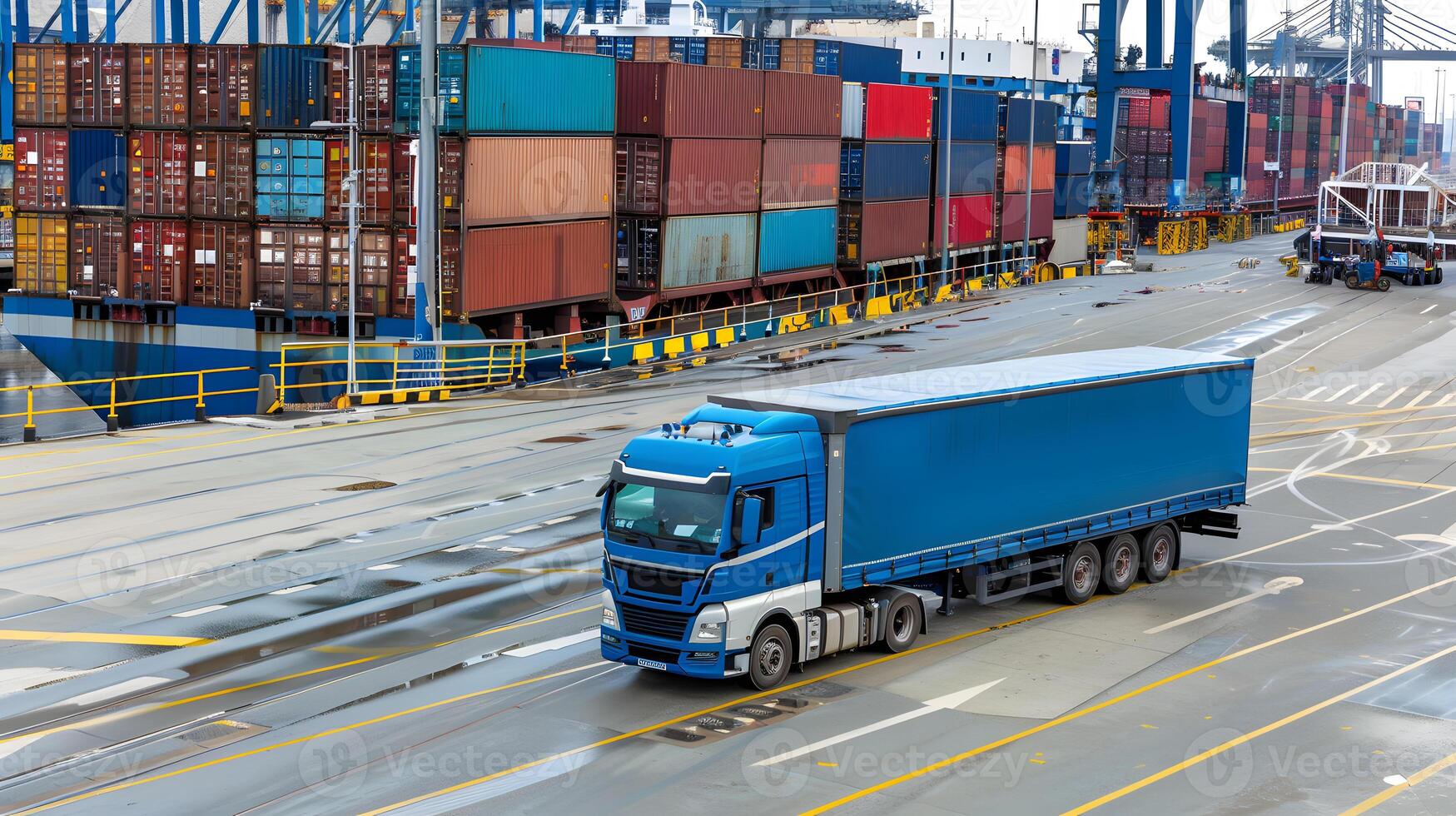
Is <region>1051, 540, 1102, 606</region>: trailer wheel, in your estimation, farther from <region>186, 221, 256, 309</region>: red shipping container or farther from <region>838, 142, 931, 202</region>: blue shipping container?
<region>838, 142, 931, 202</region>: blue shipping container

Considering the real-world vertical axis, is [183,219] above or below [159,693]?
above

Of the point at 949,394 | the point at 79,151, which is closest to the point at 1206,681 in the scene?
the point at 949,394

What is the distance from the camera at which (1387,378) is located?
43.8 meters

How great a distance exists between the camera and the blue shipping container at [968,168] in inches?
2608

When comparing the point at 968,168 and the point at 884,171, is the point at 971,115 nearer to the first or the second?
the point at 968,168

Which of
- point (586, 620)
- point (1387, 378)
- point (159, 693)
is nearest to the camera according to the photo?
point (159, 693)

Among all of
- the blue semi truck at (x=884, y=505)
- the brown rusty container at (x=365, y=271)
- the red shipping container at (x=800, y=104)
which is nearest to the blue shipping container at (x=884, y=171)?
the red shipping container at (x=800, y=104)

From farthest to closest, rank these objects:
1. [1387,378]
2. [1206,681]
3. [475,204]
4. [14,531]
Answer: [1387,378], [475,204], [14,531], [1206,681]

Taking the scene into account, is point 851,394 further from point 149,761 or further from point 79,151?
point 79,151

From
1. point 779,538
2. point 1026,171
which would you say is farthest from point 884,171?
point 779,538

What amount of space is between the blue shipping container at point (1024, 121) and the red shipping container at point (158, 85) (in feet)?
144

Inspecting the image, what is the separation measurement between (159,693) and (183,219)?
26.1m

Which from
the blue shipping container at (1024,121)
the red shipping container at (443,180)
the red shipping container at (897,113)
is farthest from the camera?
the blue shipping container at (1024,121)

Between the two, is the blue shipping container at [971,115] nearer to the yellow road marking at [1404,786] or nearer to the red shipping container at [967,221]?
the red shipping container at [967,221]
